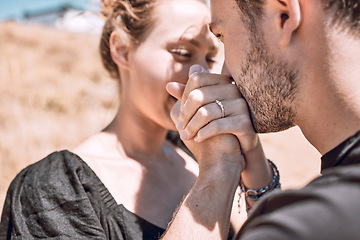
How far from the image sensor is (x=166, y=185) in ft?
7.71

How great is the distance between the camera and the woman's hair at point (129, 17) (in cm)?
239

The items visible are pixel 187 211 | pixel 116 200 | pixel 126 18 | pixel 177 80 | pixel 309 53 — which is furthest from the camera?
pixel 126 18

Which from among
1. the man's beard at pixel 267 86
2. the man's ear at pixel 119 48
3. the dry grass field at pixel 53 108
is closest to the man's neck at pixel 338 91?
the man's beard at pixel 267 86

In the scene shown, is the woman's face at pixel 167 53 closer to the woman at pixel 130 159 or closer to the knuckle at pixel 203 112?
the woman at pixel 130 159

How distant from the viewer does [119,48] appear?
8.18 ft

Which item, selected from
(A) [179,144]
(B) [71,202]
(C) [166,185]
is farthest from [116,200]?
(A) [179,144]

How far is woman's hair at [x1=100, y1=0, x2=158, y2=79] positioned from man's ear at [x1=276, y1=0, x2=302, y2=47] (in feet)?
3.55

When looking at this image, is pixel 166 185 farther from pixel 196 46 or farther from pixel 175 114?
pixel 196 46

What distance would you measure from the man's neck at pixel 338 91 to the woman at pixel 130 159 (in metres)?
1.02

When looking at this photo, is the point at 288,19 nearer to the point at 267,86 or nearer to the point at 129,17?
the point at 267,86

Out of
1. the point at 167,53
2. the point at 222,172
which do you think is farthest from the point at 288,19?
the point at 167,53

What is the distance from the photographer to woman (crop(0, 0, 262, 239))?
1.82m

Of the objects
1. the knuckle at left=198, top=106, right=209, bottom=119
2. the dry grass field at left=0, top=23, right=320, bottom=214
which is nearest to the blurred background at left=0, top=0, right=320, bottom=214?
the dry grass field at left=0, top=23, right=320, bottom=214

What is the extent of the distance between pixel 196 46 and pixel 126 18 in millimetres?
548
